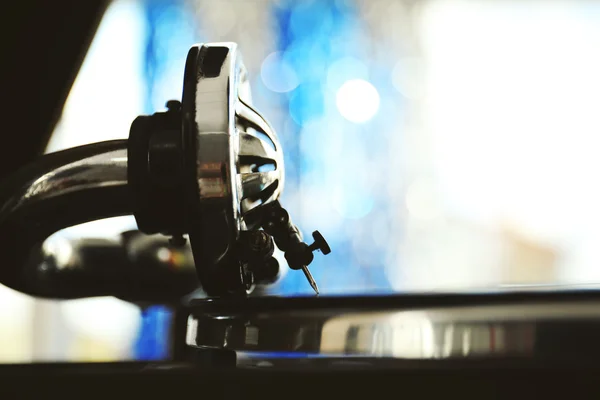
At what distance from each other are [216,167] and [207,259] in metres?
0.06

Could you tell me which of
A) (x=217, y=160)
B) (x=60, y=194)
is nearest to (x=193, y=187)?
(x=217, y=160)

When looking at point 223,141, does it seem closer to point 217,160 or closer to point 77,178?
point 217,160

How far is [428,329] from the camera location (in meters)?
0.30

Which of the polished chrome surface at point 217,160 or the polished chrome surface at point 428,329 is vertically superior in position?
the polished chrome surface at point 217,160

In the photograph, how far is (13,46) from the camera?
0.76m

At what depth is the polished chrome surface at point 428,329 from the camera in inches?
10.7

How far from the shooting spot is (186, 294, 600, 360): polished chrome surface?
0.27 m

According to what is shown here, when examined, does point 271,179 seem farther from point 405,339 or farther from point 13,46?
point 13,46

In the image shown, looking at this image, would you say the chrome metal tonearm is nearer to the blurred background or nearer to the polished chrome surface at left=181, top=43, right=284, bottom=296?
the polished chrome surface at left=181, top=43, right=284, bottom=296

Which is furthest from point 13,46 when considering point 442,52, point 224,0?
point 442,52

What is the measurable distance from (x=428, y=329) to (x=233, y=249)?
14 centimetres

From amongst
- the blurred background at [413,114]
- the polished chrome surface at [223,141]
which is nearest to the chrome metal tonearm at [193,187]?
the polished chrome surface at [223,141]

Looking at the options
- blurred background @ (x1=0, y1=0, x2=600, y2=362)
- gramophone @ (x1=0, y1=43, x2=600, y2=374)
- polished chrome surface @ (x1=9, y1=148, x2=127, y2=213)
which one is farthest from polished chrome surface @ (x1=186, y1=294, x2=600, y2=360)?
blurred background @ (x1=0, y1=0, x2=600, y2=362)

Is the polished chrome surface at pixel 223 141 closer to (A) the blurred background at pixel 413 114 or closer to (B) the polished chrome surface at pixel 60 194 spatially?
(B) the polished chrome surface at pixel 60 194
